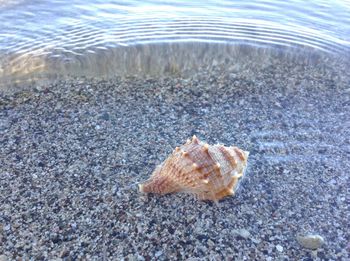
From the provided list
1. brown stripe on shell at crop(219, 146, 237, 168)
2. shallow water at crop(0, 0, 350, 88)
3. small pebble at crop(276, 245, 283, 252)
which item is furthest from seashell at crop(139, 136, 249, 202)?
shallow water at crop(0, 0, 350, 88)

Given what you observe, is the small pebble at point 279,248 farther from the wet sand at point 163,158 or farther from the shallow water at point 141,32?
the shallow water at point 141,32

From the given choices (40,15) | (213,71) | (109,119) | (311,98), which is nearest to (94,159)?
(109,119)

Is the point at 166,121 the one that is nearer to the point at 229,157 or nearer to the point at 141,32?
the point at 229,157

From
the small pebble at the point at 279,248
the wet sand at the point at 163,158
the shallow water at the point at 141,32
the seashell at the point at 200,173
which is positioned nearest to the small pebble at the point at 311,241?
the wet sand at the point at 163,158

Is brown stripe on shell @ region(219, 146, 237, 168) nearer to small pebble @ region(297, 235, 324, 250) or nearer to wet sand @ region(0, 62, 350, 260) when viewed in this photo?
wet sand @ region(0, 62, 350, 260)

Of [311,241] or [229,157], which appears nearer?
[311,241]

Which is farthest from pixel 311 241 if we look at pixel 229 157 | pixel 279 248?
pixel 229 157
